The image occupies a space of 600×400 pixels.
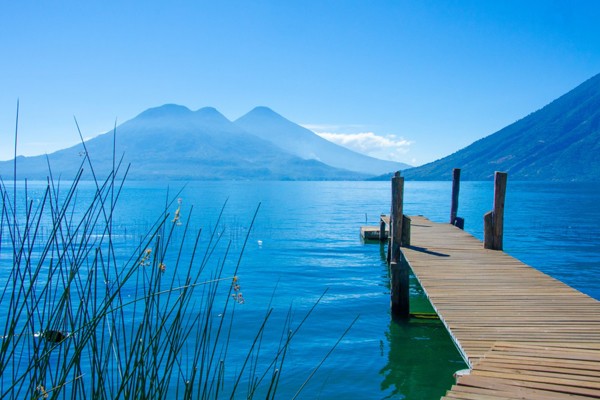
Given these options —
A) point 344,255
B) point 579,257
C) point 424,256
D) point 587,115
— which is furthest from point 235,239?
point 587,115

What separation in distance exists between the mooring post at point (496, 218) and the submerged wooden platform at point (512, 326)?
67 centimetres

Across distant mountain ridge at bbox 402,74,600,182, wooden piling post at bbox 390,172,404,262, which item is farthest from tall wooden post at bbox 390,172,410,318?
distant mountain ridge at bbox 402,74,600,182

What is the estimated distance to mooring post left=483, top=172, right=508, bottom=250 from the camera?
9781 millimetres

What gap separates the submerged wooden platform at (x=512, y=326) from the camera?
136 inches

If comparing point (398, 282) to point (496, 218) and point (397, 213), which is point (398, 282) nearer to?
point (397, 213)

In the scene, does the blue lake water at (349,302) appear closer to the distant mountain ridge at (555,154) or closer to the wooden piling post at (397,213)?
the wooden piling post at (397,213)

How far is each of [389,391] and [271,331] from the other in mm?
3379

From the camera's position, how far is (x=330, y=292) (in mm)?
12781

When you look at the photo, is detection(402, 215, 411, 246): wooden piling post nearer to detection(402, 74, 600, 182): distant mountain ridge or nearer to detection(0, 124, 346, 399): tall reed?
detection(0, 124, 346, 399): tall reed

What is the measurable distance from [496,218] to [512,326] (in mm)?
5109

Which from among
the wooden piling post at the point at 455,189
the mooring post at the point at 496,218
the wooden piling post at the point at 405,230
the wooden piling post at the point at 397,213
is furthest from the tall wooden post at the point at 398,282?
the wooden piling post at the point at 455,189

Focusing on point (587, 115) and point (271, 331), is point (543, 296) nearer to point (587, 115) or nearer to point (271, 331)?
point (271, 331)

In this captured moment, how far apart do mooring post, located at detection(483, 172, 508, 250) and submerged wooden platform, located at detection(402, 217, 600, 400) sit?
67cm

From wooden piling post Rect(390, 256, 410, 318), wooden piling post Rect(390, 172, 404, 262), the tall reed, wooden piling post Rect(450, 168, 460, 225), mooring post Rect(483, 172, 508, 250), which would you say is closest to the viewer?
the tall reed
